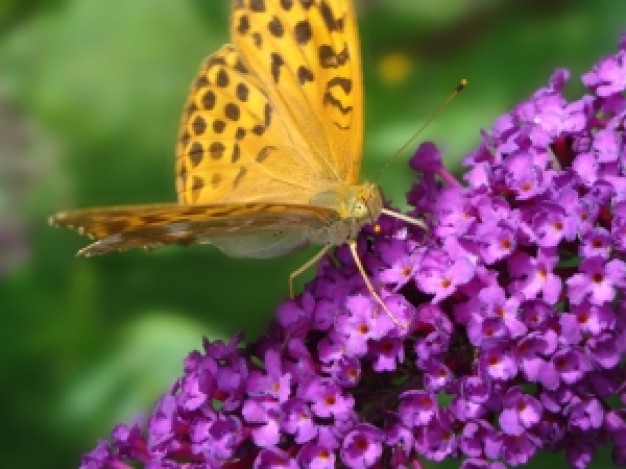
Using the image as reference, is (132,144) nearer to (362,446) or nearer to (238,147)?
(238,147)

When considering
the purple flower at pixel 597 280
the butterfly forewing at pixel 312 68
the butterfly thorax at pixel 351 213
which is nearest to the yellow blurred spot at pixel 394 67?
the butterfly forewing at pixel 312 68

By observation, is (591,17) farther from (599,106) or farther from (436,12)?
(599,106)

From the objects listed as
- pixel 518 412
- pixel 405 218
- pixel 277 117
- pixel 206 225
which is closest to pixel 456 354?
pixel 518 412

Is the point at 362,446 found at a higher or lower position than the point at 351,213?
lower

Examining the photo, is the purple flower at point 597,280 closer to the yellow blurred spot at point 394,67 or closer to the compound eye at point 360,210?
the compound eye at point 360,210

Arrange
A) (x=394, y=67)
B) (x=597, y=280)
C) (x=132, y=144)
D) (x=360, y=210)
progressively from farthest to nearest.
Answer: (x=394, y=67)
(x=132, y=144)
(x=360, y=210)
(x=597, y=280)

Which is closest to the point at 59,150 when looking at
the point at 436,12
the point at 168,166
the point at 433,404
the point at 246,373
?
the point at 168,166

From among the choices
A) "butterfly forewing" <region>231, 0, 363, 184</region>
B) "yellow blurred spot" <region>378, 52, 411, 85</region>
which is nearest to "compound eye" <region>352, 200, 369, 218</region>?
"butterfly forewing" <region>231, 0, 363, 184</region>
